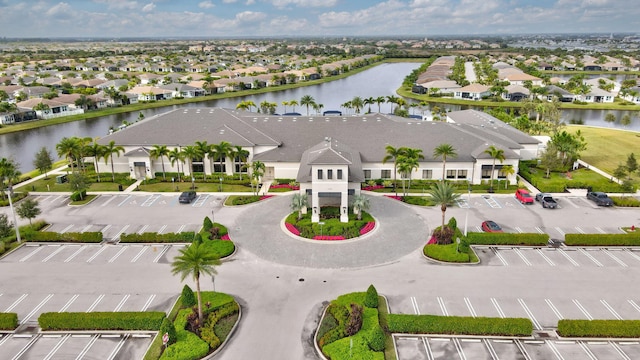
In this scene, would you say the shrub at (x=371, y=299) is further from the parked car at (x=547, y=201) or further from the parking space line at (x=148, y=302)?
the parked car at (x=547, y=201)

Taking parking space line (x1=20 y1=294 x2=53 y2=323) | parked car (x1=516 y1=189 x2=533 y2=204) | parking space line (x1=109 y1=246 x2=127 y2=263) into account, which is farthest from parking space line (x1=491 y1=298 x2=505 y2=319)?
parking space line (x1=20 y1=294 x2=53 y2=323)

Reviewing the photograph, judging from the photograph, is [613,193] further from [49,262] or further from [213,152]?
[49,262]

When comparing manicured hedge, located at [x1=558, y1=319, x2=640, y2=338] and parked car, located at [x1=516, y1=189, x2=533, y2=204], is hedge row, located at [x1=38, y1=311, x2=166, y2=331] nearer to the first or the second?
manicured hedge, located at [x1=558, y1=319, x2=640, y2=338]

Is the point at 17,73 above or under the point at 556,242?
above

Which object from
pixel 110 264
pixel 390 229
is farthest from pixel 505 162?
pixel 110 264

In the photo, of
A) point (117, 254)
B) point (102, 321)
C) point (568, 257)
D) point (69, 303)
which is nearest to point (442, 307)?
point (568, 257)

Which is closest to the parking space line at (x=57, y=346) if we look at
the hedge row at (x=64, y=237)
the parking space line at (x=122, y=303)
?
the parking space line at (x=122, y=303)
